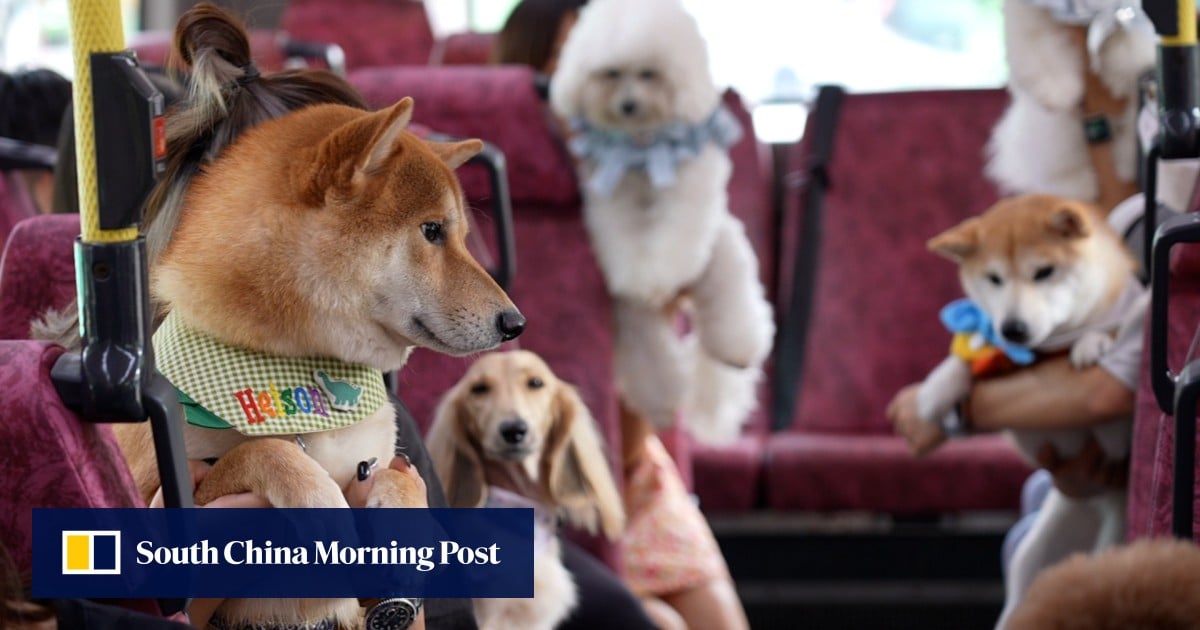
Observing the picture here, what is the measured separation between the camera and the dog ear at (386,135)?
3.09 feet

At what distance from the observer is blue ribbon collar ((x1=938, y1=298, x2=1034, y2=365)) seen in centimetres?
185

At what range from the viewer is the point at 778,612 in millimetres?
3021

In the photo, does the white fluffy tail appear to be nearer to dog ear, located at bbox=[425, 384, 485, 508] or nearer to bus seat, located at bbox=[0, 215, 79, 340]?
dog ear, located at bbox=[425, 384, 485, 508]

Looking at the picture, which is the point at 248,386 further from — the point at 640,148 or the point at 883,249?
the point at 883,249

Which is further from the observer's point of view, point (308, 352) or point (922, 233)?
point (922, 233)

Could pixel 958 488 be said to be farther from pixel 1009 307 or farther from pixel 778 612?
pixel 1009 307

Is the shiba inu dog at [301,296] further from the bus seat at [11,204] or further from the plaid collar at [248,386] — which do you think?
the bus seat at [11,204]

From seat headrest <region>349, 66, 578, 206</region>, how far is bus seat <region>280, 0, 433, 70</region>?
5.59 feet

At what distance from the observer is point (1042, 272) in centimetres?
185

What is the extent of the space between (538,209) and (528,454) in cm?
85

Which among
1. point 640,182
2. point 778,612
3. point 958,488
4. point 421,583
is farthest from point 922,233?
point 421,583

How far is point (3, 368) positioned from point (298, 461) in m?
0.23

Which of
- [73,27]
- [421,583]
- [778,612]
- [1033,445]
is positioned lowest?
[778,612]

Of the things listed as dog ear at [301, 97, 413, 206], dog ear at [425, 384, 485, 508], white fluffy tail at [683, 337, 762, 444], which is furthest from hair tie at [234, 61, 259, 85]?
white fluffy tail at [683, 337, 762, 444]
